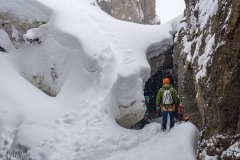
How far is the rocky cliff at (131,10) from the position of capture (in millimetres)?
30031

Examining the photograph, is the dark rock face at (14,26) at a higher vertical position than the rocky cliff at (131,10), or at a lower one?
higher

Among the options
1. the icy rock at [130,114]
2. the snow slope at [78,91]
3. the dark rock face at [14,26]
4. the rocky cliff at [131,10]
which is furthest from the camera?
the rocky cliff at [131,10]

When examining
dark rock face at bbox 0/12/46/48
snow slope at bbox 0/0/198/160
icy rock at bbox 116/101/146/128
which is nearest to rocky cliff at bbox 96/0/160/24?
snow slope at bbox 0/0/198/160

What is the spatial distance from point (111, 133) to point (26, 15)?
7372 mm

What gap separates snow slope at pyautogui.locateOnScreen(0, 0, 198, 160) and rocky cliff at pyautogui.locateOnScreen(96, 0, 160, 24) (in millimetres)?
14777

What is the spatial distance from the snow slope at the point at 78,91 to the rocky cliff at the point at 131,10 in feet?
48.5

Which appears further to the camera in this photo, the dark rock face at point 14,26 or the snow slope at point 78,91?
the dark rock face at point 14,26

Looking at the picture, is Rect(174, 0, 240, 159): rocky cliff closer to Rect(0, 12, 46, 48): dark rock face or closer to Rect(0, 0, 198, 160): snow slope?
Rect(0, 0, 198, 160): snow slope

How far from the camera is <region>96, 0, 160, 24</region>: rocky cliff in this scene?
30031 millimetres

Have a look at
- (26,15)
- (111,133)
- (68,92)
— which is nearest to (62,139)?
(111,133)

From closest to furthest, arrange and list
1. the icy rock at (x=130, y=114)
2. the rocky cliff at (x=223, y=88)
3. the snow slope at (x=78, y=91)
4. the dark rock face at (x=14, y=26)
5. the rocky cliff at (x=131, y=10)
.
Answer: the rocky cliff at (x=223, y=88), the snow slope at (x=78, y=91), the icy rock at (x=130, y=114), the dark rock face at (x=14, y=26), the rocky cliff at (x=131, y=10)

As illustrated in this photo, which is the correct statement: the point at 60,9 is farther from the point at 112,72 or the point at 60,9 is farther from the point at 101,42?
the point at 112,72

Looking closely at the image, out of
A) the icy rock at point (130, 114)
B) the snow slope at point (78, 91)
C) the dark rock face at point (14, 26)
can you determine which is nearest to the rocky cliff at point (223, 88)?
the snow slope at point (78, 91)

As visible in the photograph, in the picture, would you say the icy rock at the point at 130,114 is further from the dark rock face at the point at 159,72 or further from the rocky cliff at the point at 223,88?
the dark rock face at the point at 159,72
